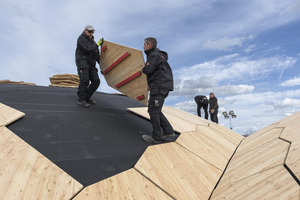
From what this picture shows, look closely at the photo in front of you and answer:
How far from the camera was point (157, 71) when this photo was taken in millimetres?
3457

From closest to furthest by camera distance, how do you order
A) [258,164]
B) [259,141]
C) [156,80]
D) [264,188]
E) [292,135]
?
[264,188] < [258,164] < [292,135] < [156,80] < [259,141]

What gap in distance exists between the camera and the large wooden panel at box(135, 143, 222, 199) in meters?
2.29

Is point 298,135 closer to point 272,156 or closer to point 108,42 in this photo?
point 272,156

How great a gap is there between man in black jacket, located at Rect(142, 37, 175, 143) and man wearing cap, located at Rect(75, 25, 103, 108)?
5.69ft

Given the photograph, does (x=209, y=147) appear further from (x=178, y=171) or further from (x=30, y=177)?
(x=30, y=177)

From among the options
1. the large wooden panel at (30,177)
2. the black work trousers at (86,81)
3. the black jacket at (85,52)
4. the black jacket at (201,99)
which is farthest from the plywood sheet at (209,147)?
the black jacket at (201,99)

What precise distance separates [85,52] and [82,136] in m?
2.30

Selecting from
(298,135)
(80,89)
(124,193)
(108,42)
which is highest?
(108,42)

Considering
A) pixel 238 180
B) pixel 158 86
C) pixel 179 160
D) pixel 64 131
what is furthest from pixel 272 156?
pixel 64 131

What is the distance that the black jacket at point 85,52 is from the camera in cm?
445

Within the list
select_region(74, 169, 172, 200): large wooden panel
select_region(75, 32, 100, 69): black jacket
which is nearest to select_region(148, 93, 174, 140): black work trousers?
select_region(74, 169, 172, 200): large wooden panel

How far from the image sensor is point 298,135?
9.75 feet

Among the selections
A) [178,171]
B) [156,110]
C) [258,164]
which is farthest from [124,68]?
[258,164]

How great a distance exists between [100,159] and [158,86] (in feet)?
5.24
